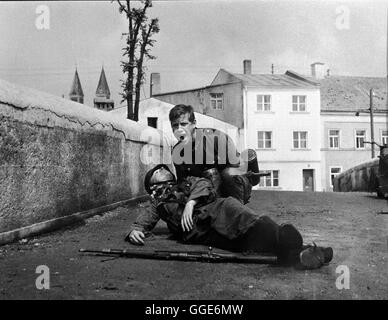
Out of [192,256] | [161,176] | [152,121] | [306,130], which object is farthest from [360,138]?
[192,256]

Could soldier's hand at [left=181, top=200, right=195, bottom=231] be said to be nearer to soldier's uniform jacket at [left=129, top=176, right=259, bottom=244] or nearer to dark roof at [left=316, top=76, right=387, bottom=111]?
soldier's uniform jacket at [left=129, top=176, right=259, bottom=244]

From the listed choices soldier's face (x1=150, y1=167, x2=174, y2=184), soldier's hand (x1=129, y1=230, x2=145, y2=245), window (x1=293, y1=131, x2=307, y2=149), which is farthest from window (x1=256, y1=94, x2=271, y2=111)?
soldier's hand (x1=129, y1=230, x2=145, y2=245)

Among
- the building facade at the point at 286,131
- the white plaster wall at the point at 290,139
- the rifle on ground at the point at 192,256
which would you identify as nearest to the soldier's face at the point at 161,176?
the rifle on ground at the point at 192,256

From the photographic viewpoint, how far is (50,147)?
176 inches

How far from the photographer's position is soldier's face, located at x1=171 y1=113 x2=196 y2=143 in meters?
3.83

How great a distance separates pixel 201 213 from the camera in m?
3.48

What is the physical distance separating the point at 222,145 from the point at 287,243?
4.66ft

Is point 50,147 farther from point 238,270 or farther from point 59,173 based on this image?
point 238,270

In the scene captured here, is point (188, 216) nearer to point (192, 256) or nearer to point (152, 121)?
point (192, 256)

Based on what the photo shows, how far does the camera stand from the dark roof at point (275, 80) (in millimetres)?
30275

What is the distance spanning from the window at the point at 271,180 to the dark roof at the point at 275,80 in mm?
6779

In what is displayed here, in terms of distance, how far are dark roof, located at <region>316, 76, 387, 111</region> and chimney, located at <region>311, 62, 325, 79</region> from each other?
58 cm

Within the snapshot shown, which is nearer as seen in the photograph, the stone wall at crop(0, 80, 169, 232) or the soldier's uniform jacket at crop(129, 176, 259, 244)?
the soldier's uniform jacket at crop(129, 176, 259, 244)

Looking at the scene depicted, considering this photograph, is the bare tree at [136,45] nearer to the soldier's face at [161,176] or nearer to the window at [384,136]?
the soldier's face at [161,176]
